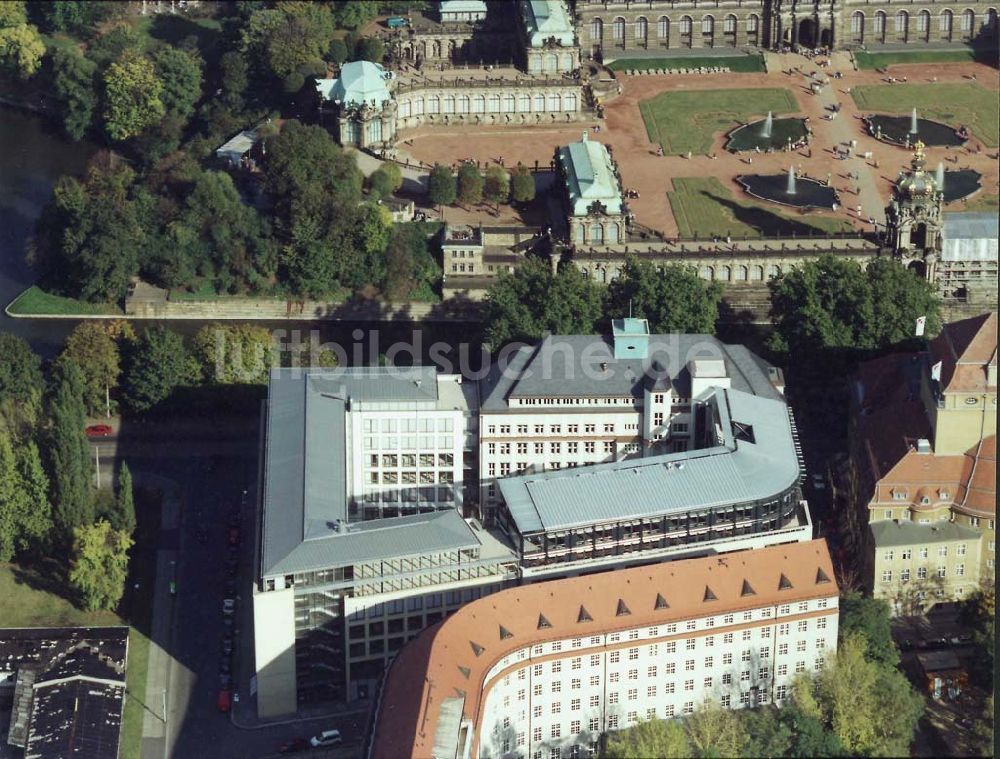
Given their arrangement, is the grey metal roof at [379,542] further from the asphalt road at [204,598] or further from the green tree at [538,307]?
the green tree at [538,307]

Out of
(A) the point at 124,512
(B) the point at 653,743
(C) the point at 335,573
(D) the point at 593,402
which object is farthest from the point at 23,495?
(B) the point at 653,743

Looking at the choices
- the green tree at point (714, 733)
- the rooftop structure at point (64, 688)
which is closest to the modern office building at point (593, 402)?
the green tree at point (714, 733)

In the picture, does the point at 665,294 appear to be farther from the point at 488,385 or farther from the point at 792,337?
the point at 488,385

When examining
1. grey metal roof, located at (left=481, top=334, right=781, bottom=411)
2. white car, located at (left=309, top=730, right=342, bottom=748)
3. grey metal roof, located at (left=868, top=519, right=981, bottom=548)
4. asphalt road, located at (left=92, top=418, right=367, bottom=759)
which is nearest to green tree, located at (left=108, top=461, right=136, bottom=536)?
asphalt road, located at (left=92, top=418, right=367, bottom=759)

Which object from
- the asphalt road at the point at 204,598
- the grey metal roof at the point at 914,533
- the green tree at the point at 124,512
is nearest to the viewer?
the asphalt road at the point at 204,598

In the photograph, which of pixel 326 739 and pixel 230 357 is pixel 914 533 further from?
pixel 230 357

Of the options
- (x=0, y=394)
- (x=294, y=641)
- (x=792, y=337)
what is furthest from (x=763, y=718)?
(x=0, y=394)
